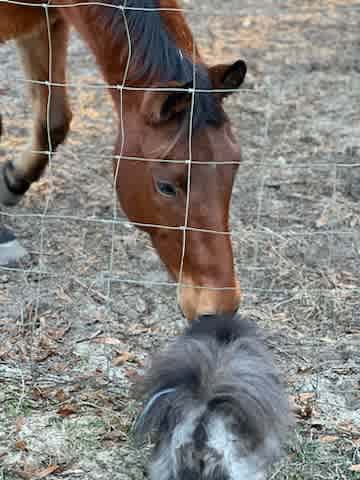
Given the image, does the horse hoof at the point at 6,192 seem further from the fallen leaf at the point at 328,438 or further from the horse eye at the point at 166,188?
the fallen leaf at the point at 328,438

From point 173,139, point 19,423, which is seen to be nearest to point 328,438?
point 19,423

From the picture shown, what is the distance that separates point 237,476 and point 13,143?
3497 millimetres

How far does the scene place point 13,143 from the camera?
5.44 metres

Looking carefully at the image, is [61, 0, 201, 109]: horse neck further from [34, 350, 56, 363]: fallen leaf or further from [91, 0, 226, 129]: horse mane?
[34, 350, 56, 363]: fallen leaf

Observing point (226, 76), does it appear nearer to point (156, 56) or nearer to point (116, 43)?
point (156, 56)

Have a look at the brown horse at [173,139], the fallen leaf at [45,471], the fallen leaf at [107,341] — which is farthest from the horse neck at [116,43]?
the fallen leaf at [45,471]

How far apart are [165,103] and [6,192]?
1.87 metres

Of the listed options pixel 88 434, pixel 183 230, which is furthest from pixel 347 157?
pixel 88 434

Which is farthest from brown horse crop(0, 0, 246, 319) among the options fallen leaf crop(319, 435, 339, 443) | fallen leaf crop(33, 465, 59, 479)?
fallen leaf crop(33, 465, 59, 479)

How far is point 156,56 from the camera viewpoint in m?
3.21

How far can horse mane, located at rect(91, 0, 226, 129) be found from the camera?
3.12m

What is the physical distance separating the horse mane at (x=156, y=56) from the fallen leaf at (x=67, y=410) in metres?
1.23

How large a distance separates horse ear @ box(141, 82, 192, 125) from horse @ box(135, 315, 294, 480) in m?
0.89

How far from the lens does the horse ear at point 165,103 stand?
3070mm
